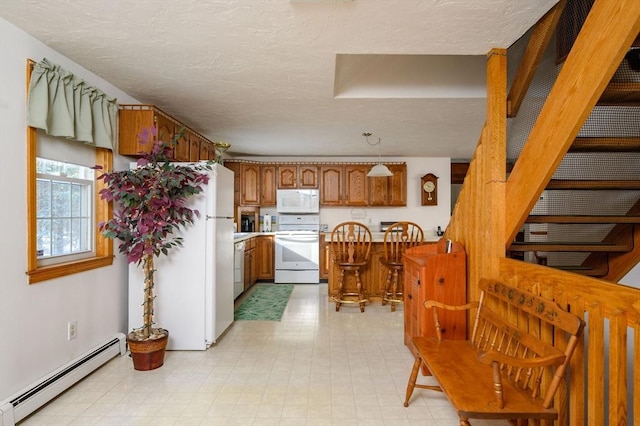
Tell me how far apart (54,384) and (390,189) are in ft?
17.3

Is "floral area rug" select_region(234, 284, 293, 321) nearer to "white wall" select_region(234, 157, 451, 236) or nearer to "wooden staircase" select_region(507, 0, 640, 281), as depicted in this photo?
"white wall" select_region(234, 157, 451, 236)

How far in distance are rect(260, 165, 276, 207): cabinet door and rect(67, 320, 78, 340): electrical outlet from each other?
4042 millimetres

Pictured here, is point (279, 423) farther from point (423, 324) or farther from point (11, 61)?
point (11, 61)

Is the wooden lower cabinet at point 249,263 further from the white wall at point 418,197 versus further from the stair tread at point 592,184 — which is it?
the stair tread at point 592,184

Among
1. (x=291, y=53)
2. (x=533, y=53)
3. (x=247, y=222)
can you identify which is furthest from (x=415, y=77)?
(x=247, y=222)

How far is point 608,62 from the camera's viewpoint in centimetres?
145

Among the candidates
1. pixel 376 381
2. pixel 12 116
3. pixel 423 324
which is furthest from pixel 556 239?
pixel 12 116

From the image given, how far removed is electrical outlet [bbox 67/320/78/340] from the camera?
2491 mm

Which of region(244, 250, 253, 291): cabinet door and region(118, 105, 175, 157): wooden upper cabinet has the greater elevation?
region(118, 105, 175, 157): wooden upper cabinet

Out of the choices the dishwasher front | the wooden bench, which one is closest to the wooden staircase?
the wooden bench

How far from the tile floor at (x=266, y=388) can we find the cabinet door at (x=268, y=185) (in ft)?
10.5

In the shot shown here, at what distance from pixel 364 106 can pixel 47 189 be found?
2.68 m

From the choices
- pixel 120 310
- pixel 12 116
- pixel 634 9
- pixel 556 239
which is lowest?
pixel 120 310

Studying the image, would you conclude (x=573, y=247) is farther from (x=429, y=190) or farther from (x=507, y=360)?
(x=429, y=190)
